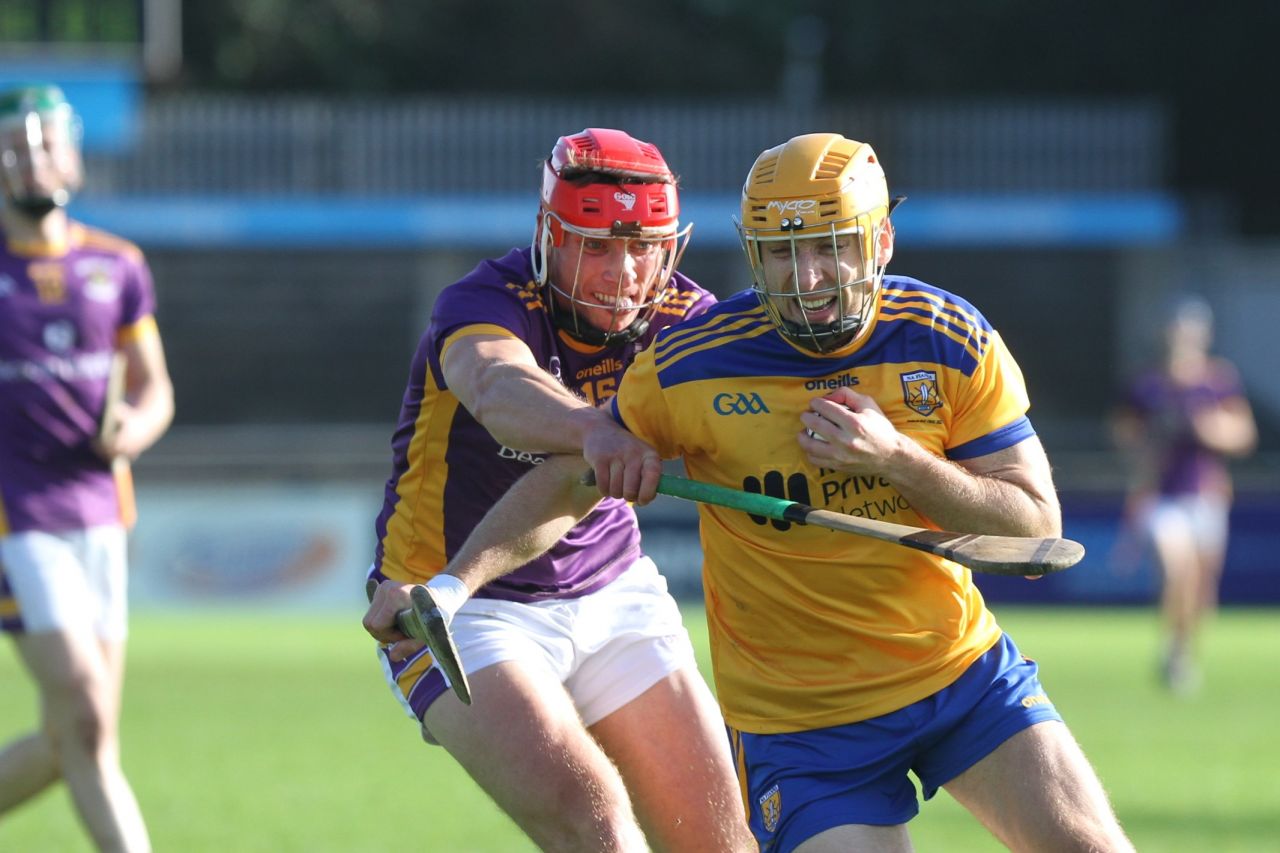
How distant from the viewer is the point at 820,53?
2945 cm

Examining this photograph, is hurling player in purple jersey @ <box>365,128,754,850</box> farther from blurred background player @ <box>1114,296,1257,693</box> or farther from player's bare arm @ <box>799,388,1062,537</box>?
blurred background player @ <box>1114,296,1257,693</box>

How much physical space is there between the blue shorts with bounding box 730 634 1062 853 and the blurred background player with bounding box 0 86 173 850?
2.62m

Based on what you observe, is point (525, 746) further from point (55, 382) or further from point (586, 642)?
point (55, 382)

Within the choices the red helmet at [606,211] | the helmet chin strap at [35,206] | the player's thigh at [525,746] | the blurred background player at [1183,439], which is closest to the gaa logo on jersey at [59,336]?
the helmet chin strap at [35,206]

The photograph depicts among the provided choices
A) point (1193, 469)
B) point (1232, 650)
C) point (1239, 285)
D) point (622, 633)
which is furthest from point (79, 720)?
point (1239, 285)

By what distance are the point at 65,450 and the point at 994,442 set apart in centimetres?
333

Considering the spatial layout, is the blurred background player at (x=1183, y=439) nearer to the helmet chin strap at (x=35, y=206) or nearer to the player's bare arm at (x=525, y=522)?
the helmet chin strap at (x=35, y=206)

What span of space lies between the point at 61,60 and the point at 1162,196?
46.8ft

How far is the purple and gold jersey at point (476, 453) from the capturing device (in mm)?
4766

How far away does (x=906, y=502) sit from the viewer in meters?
4.23

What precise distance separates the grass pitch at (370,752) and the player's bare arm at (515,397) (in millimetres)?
3059

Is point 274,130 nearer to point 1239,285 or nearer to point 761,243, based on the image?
point 1239,285

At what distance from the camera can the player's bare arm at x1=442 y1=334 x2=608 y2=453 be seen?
4.30 m

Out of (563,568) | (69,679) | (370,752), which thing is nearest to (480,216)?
(370,752)
